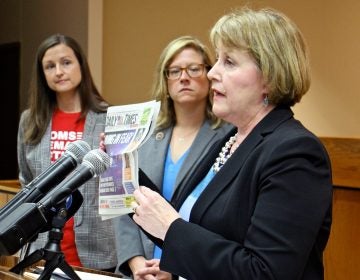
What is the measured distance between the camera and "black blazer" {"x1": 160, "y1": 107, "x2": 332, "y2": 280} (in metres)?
1.03

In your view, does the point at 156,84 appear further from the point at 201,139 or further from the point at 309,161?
the point at 309,161

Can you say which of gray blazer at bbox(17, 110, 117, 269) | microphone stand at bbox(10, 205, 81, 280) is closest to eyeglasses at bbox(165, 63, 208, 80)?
gray blazer at bbox(17, 110, 117, 269)

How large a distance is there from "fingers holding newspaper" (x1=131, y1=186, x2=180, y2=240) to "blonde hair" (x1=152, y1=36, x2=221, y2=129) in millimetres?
801

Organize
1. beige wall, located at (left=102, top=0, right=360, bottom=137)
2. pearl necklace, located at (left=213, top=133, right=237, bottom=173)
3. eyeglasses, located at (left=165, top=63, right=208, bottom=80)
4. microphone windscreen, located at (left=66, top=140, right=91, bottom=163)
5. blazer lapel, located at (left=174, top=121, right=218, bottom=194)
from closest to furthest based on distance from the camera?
microphone windscreen, located at (left=66, top=140, right=91, bottom=163)
pearl necklace, located at (left=213, top=133, right=237, bottom=173)
blazer lapel, located at (left=174, top=121, right=218, bottom=194)
eyeglasses, located at (left=165, top=63, right=208, bottom=80)
beige wall, located at (left=102, top=0, right=360, bottom=137)

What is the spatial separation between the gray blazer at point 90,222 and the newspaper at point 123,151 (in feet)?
2.81

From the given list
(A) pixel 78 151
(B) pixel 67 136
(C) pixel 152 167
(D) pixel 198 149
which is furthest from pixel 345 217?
(A) pixel 78 151

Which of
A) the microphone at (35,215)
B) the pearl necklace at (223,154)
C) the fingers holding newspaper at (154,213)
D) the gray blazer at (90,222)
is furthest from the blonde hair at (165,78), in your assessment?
the microphone at (35,215)

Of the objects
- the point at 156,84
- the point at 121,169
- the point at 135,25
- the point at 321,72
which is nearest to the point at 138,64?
the point at 135,25

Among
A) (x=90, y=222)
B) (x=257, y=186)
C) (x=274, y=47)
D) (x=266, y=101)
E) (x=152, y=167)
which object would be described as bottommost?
(x=90, y=222)

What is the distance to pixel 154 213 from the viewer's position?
1.18 metres

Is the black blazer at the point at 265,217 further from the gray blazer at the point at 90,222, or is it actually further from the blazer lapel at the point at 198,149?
the gray blazer at the point at 90,222

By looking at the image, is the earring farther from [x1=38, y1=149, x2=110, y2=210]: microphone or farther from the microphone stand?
the microphone stand

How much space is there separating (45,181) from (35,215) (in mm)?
97

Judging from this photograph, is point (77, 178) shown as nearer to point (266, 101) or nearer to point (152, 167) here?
point (266, 101)
